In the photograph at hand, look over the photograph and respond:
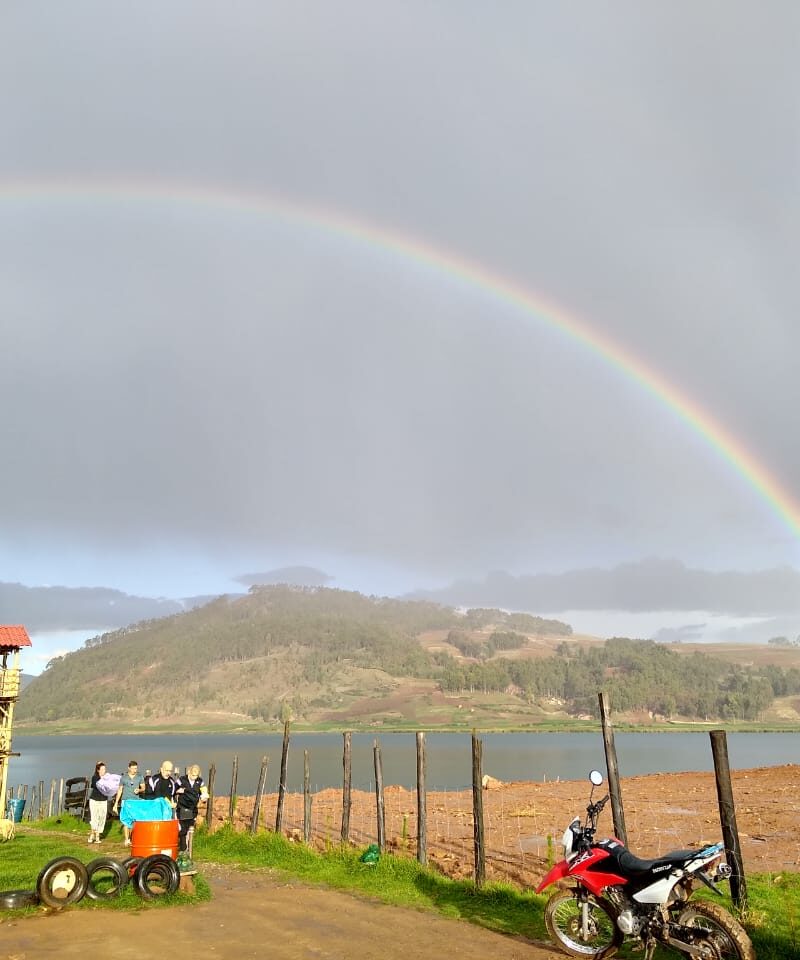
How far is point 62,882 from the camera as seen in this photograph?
12586mm

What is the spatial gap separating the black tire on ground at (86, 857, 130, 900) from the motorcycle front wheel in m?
7.48

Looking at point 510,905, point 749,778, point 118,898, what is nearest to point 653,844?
point 510,905

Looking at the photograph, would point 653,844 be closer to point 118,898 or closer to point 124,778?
point 118,898

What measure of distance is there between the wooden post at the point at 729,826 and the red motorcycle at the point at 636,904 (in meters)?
1.90

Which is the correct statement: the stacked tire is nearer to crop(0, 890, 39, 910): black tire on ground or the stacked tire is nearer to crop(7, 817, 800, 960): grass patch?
crop(0, 890, 39, 910): black tire on ground

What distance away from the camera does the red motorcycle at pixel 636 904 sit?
333 inches

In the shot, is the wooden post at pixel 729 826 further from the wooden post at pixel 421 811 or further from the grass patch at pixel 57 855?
the grass patch at pixel 57 855

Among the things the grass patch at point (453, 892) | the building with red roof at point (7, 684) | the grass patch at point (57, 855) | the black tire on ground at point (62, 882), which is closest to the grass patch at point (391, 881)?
the grass patch at point (453, 892)

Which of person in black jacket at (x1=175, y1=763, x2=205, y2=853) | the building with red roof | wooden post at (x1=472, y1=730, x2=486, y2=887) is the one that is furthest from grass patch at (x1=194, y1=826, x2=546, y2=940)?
the building with red roof

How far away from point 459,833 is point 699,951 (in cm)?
1591

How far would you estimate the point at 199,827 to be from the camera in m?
23.5

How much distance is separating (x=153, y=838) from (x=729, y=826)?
388 inches

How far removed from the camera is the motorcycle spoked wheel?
26.8ft

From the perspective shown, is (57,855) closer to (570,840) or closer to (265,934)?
(265,934)
